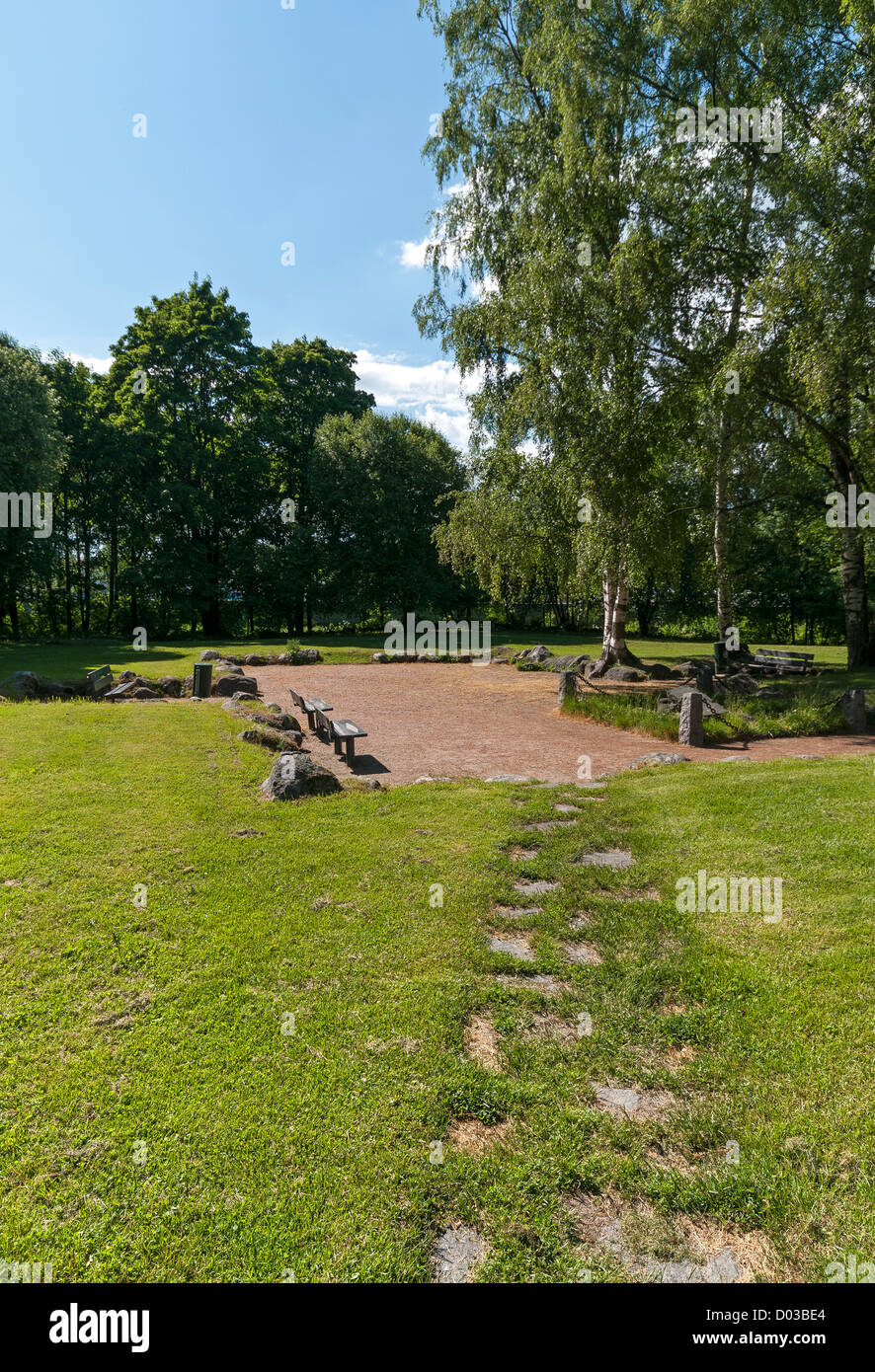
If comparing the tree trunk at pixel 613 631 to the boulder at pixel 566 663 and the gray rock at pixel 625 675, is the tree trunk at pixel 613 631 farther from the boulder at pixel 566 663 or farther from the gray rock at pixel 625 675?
the boulder at pixel 566 663

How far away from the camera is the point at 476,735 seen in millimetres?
11227

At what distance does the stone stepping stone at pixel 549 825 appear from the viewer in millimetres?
6238

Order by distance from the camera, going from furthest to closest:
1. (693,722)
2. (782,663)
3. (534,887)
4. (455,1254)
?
(782,663)
(693,722)
(534,887)
(455,1254)

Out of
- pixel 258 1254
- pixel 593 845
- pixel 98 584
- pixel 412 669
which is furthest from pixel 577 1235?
pixel 98 584

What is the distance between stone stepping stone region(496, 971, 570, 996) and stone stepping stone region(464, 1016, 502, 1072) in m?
0.34

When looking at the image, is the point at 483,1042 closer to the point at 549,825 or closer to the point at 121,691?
the point at 549,825

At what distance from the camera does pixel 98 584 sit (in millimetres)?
35938

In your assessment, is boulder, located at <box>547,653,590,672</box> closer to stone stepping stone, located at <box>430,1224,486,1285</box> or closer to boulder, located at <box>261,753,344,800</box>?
boulder, located at <box>261,753,344,800</box>

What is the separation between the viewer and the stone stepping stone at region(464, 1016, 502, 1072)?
313 centimetres

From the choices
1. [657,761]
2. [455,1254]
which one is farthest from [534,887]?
[657,761]

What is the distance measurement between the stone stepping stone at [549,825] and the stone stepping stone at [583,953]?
194cm

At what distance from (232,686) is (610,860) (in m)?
10.8

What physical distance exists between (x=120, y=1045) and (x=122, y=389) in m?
36.0

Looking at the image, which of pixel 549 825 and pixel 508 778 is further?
pixel 508 778
